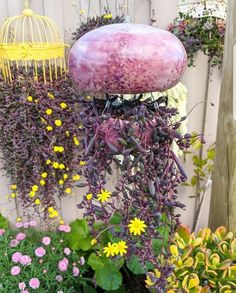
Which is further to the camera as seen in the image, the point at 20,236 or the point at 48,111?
the point at 20,236

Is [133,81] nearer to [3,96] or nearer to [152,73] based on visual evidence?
[152,73]

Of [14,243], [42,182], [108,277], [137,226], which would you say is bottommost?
[108,277]

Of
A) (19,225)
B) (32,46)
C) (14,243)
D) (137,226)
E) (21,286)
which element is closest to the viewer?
(137,226)

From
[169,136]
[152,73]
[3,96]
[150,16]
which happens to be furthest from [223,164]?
[3,96]

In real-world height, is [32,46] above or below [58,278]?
above

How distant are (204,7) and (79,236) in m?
1.31

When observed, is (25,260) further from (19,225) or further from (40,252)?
(19,225)

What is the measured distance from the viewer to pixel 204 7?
1.38 m

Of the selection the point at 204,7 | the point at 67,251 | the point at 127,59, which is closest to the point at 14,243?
the point at 67,251

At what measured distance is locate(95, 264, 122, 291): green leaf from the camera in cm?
150

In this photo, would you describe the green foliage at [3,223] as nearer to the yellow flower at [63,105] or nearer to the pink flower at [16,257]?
the pink flower at [16,257]

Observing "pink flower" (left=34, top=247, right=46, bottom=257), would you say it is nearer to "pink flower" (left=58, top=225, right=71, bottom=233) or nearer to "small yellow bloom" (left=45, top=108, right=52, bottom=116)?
"pink flower" (left=58, top=225, right=71, bottom=233)

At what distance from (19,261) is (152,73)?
1252 mm

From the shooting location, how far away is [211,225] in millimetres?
1343
